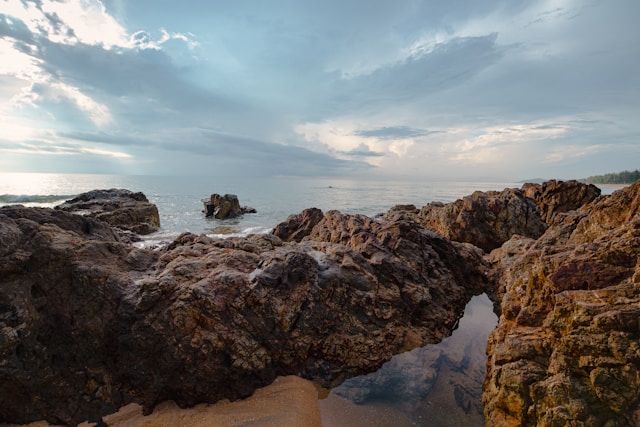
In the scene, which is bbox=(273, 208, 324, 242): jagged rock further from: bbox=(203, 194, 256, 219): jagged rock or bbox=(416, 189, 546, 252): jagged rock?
bbox=(203, 194, 256, 219): jagged rock

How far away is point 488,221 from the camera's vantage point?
16141 millimetres

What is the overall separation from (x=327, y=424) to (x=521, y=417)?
258cm

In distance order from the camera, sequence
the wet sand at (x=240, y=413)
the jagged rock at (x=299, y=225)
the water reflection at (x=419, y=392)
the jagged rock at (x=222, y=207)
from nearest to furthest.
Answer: the wet sand at (x=240, y=413) → the water reflection at (x=419, y=392) → the jagged rock at (x=299, y=225) → the jagged rock at (x=222, y=207)

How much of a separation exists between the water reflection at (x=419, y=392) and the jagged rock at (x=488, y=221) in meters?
9.83

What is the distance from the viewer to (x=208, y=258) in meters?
6.21

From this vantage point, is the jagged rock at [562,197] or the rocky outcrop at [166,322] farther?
the jagged rock at [562,197]

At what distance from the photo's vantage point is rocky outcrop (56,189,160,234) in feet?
70.2

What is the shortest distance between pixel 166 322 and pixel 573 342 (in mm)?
5629

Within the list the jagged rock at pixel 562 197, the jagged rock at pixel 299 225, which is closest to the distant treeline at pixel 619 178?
the jagged rock at pixel 562 197

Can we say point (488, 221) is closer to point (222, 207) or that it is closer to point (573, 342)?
point (573, 342)

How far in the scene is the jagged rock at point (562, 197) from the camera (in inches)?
779

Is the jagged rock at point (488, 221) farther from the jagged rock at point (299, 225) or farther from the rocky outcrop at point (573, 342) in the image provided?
the rocky outcrop at point (573, 342)

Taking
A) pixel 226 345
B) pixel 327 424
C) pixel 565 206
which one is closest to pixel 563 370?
pixel 327 424

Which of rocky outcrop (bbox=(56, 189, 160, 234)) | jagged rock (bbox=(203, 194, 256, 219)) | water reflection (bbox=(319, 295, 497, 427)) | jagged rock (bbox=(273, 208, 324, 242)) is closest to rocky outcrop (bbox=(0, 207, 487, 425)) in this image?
water reflection (bbox=(319, 295, 497, 427))
